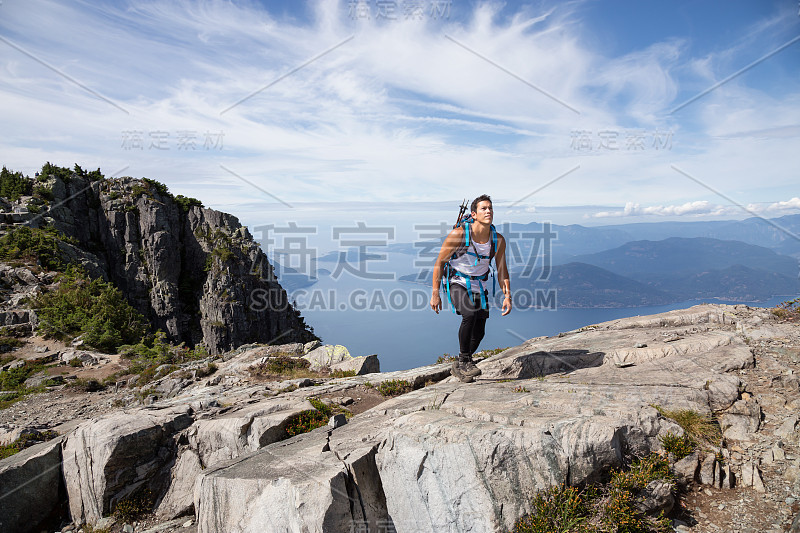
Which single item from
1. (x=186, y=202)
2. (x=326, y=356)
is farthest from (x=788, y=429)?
(x=186, y=202)

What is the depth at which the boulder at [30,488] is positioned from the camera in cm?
→ 770

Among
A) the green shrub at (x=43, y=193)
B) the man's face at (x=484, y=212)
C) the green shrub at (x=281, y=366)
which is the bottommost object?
the green shrub at (x=281, y=366)

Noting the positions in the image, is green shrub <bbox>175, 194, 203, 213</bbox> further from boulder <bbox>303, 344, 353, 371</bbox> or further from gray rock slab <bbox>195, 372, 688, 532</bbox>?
gray rock slab <bbox>195, 372, 688, 532</bbox>

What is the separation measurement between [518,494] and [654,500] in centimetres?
195

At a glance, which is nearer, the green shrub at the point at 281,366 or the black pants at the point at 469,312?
the black pants at the point at 469,312

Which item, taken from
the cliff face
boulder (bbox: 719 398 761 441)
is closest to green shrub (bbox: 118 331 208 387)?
boulder (bbox: 719 398 761 441)

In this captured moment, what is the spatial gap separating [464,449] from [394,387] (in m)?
5.18

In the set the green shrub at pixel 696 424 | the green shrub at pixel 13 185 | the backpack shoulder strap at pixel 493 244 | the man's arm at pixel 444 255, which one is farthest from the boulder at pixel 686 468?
the green shrub at pixel 13 185

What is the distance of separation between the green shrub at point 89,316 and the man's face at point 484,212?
23.3 meters

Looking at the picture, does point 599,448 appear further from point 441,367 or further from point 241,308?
point 241,308

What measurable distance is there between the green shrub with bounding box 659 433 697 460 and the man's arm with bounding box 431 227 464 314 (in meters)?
4.66

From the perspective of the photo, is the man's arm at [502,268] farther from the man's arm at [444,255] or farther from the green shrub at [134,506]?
the green shrub at [134,506]

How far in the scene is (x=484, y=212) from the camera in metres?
8.37

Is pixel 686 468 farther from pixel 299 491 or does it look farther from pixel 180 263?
pixel 180 263
